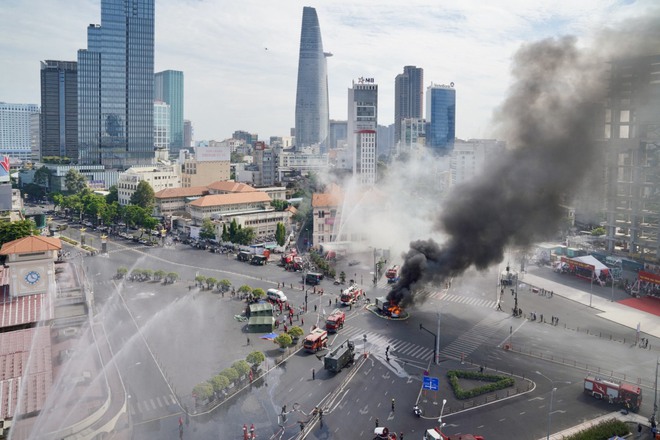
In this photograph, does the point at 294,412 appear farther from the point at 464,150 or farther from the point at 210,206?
the point at 464,150

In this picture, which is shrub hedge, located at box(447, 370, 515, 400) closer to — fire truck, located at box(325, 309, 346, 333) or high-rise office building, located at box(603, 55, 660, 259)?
fire truck, located at box(325, 309, 346, 333)

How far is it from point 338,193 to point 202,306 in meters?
33.8

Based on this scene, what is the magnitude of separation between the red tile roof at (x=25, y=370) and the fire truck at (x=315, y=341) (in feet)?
48.0

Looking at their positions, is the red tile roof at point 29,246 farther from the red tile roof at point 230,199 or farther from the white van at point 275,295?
the red tile roof at point 230,199

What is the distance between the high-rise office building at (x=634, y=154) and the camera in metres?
51.8

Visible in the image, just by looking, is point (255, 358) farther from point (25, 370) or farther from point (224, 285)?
point (224, 285)

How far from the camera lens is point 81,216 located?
91.0 m

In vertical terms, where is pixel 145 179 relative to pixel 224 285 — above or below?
above

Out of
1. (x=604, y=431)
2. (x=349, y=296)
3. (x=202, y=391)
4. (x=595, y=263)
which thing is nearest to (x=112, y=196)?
(x=349, y=296)

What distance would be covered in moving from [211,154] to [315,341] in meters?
79.2

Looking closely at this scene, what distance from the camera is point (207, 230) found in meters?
72.4

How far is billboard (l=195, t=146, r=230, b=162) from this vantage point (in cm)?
10419

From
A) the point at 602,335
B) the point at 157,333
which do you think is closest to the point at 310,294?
the point at 157,333

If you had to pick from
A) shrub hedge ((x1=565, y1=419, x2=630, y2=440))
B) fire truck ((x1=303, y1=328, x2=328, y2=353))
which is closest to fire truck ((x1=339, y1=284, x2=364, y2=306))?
fire truck ((x1=303, y1=328, x2=328, y2=353))
